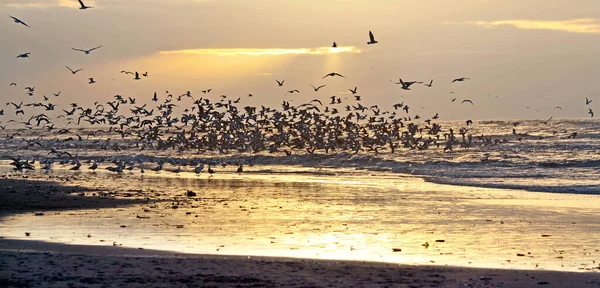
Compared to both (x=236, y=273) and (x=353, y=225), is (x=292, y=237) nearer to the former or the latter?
(x=353, y=225)

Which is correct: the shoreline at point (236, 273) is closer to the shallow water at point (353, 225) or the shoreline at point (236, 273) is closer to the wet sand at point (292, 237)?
the wet sand at point (292, 237)

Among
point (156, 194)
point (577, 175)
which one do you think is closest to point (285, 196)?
point (156, 194)

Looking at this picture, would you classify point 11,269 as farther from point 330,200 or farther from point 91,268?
point 330,200

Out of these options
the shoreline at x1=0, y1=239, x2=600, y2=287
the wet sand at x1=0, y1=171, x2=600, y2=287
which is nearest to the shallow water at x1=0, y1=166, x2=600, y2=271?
the wet sand at x1=0, y1=171, x2=600, y2=287

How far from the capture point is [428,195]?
26.3m

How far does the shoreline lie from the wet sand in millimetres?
25

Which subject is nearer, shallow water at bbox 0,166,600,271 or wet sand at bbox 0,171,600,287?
wet sand at bbox 0,171,600,287

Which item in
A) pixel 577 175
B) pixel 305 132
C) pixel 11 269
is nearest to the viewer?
pixel 11 269

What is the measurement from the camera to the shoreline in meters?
11.4

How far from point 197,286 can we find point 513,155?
3969 centimetres

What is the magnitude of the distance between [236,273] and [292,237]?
13.3 feet

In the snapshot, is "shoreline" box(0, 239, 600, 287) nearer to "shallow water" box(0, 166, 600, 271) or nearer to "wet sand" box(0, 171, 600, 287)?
"wet sand" box(0, 171, 600, 287)

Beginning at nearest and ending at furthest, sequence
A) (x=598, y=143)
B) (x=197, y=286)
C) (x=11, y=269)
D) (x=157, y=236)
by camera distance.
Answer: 1. (x=197, y=286)
2. (x=11, y=269)
3. (x=157, y=236)
4. (x=598, y=143)

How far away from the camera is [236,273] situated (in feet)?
39.7
